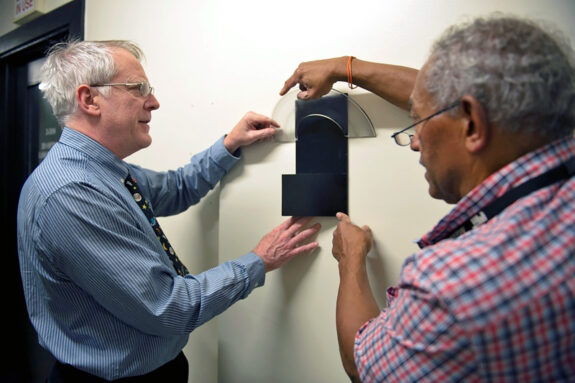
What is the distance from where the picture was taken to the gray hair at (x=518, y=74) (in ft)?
1.82

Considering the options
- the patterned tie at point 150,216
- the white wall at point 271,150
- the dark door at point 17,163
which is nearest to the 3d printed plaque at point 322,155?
the white wall at point 271,150

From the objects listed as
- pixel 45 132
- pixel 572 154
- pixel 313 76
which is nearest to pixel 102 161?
pixel 313 76

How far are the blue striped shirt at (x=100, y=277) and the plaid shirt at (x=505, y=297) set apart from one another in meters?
0.57

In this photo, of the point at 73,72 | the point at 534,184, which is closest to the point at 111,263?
the point at 73,72

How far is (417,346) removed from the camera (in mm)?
539

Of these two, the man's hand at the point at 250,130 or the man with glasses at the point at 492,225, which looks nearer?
the man with glasses at the point at 492,225

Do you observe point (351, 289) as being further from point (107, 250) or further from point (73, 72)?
point (73, 72)

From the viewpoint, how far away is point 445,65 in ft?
2.05

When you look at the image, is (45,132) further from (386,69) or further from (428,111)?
(428,111)

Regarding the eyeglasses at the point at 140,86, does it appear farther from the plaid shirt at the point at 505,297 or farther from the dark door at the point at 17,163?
the dark door at the point at 17,163

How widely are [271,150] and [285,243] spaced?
34 cm

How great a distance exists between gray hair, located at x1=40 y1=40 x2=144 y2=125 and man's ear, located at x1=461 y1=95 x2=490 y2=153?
967 millimetres

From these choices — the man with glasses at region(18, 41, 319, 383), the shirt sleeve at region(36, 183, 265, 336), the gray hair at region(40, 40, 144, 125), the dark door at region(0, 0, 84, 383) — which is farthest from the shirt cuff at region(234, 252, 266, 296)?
the dark door at region(0, 0, 84, 383)

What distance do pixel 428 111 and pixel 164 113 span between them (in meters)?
1.16
